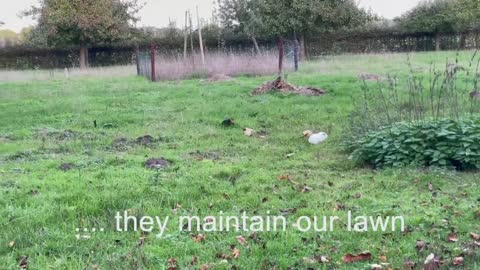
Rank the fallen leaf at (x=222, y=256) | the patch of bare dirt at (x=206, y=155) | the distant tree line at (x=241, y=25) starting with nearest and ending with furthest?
1. the fallen leaf at (x=222, y=256)
2. the patch of bare dirt at (x=206, y=155)
3. the distant tree line at (x=241, y=25)

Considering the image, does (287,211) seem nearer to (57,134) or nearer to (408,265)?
(408,265)

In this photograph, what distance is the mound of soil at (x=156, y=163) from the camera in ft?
18.4

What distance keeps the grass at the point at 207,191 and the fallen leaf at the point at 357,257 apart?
1.6 inches

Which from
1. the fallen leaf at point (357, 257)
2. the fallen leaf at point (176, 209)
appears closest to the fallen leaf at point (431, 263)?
the fallen leaf at point (357, 257)

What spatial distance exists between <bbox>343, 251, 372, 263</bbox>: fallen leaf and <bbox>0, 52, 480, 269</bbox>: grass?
42mm

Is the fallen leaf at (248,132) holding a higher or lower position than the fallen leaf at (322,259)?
higher

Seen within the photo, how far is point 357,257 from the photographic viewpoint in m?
3.15

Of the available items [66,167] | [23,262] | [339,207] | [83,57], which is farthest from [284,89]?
[83,57]

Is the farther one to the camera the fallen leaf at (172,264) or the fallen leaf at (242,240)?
the fallen leaf at (242,240)

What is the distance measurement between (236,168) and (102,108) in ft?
18.5

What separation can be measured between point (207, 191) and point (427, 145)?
8.45 feet

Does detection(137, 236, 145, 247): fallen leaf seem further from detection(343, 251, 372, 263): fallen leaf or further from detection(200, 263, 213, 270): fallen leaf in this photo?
detection(343, 251, 372, 263): fallen leaf

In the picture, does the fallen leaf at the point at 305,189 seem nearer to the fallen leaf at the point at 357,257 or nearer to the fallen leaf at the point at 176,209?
the fallen leaf at the point at 176,209

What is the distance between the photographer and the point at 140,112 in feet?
32.3
